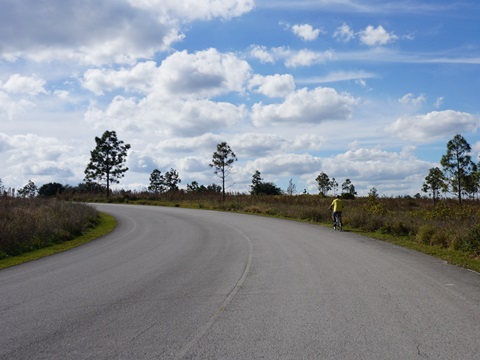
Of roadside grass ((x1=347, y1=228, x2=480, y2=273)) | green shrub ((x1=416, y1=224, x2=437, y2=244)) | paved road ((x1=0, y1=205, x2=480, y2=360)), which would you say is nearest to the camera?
paved road ((x1=0, y1=205, x2=480, y2=360))

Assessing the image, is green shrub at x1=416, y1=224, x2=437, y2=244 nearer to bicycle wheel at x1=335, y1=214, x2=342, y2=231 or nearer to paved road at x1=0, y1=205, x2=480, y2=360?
bicycle wheel at x1=335, y1=214, x2=342, y2=231

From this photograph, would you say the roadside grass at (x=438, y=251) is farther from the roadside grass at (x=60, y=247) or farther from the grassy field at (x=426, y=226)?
the roadside grass at (x=60, y=247)

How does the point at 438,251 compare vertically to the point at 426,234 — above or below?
below

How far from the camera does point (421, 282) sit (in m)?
9.70

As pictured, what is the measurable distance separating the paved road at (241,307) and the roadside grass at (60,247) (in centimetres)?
129

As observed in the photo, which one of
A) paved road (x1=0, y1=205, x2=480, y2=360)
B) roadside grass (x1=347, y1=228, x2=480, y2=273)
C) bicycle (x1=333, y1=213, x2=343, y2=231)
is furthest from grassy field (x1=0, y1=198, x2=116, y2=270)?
roadside grass (x1=347, y1=228, x2=480, y2=273)

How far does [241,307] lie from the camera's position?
7.43 meters

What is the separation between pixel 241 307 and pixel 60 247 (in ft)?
41.8

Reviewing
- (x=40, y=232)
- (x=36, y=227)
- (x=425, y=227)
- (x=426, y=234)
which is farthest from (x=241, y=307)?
(x=36, y=227)

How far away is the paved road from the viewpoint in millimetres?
5438

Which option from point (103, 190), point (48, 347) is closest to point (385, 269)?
point (48, 347)

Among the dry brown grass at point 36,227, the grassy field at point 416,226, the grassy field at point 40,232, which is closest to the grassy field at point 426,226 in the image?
the grassy field at point 416,226

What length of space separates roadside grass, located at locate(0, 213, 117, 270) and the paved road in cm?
129

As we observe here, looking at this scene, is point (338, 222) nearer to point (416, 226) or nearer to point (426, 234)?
point (416, 226)
